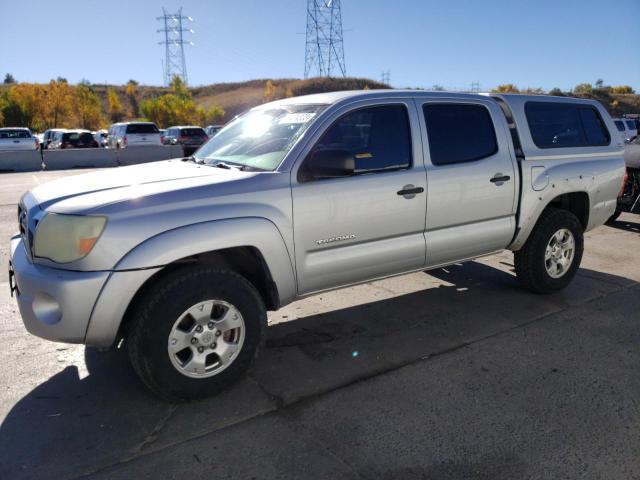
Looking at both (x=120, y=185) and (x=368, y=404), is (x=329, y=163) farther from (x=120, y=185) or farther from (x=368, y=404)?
(x=368, y=404)

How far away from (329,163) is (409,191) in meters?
0.79

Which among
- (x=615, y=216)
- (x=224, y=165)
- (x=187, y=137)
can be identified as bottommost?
(x=615, y=216)

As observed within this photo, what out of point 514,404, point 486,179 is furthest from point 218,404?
point 486,179

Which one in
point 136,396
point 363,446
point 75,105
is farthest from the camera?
point 75,105

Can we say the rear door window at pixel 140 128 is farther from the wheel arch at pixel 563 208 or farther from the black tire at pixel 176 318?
the black tire at pixel 176 318

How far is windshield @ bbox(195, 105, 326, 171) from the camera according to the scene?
11.9ft

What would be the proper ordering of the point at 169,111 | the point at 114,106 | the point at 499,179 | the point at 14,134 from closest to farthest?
the point at 499,179, the point at 14,134, the point at 169,111, the point at 114,106

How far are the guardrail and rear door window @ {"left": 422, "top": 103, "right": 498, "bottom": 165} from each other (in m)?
19.6

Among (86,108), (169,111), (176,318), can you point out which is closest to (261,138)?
(176,318)

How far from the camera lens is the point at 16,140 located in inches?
925

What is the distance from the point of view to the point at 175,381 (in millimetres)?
3062

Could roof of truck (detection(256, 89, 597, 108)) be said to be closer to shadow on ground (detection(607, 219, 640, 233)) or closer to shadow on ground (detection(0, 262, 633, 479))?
shadow on ground (detection(0, 262, 633, 479))

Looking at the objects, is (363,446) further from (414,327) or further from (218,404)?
(414,327)

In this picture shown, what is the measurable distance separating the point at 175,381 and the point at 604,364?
9.71 ft
